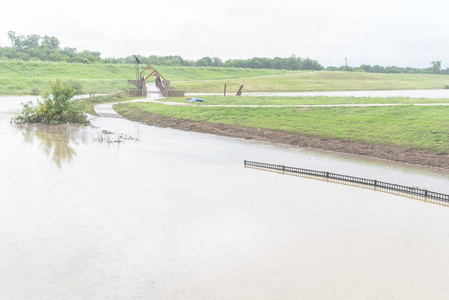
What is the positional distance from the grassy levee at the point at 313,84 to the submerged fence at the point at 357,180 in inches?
2696

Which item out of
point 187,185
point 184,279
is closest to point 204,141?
point 187,185

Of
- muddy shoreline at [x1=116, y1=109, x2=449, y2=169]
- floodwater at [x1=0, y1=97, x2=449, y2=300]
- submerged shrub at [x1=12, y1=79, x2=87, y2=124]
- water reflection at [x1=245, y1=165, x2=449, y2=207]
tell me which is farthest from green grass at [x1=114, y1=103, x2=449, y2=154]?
submerged shrub at [x1=12, y1=79, x2=87, y2=124]

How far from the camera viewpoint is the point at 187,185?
918 inches

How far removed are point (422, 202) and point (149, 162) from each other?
15617 mm

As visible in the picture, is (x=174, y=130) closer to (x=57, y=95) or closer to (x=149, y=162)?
(x=57, y=95)

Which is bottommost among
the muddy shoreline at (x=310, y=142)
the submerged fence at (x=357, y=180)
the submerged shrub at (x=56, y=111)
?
the submerged fence at (x=357, y=180)

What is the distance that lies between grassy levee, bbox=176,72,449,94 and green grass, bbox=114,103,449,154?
47.8 metres

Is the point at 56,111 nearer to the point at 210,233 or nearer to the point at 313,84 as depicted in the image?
the point at 210,233

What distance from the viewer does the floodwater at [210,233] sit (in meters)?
12.9

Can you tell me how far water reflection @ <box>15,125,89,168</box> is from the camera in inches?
1238

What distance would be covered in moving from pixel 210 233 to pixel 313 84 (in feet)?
365

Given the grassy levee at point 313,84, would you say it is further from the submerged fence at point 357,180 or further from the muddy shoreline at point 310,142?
the submerged fence at point 357,180

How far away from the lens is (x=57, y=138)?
131 feet

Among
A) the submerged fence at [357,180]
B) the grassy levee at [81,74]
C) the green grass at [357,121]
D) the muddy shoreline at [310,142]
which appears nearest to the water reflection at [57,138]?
the muddy shoreline at [310,142]
